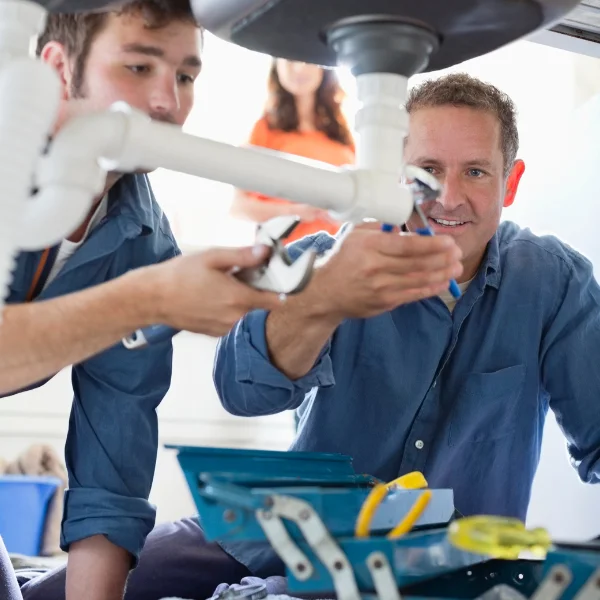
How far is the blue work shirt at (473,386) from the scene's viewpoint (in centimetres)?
129

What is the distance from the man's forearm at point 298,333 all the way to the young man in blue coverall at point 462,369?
13 centimetres

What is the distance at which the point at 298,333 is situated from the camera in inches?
40.6

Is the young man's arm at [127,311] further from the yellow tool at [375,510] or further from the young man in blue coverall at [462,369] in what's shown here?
the young man in blue coverall at [462,369]

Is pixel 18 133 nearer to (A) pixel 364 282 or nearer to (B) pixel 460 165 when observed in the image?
(A) pixel 364 282

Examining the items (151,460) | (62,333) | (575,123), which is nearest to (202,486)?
(62,333)

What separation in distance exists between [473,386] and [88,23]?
699 mm

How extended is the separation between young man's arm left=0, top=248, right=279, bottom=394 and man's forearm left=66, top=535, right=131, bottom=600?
325 millimetres

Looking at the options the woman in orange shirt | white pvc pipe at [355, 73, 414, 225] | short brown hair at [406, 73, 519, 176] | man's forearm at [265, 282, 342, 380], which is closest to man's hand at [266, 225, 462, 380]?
man's forearm at [265, 282, 342, 380]

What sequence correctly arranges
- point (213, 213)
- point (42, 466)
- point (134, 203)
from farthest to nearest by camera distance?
point (213, 213)
point (42, 466)
point (134, 203)

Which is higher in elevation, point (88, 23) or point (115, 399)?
point (88, 23)

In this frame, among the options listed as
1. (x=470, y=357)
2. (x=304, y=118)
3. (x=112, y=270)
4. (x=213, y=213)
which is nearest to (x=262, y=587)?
(x=112, y=270)

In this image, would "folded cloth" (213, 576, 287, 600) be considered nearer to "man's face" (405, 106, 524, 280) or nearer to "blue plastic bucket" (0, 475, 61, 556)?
"man's face" (405, 106, 524, 280)

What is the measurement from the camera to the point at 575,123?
5.38 feet

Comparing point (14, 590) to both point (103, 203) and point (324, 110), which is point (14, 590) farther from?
point (324, 110)
